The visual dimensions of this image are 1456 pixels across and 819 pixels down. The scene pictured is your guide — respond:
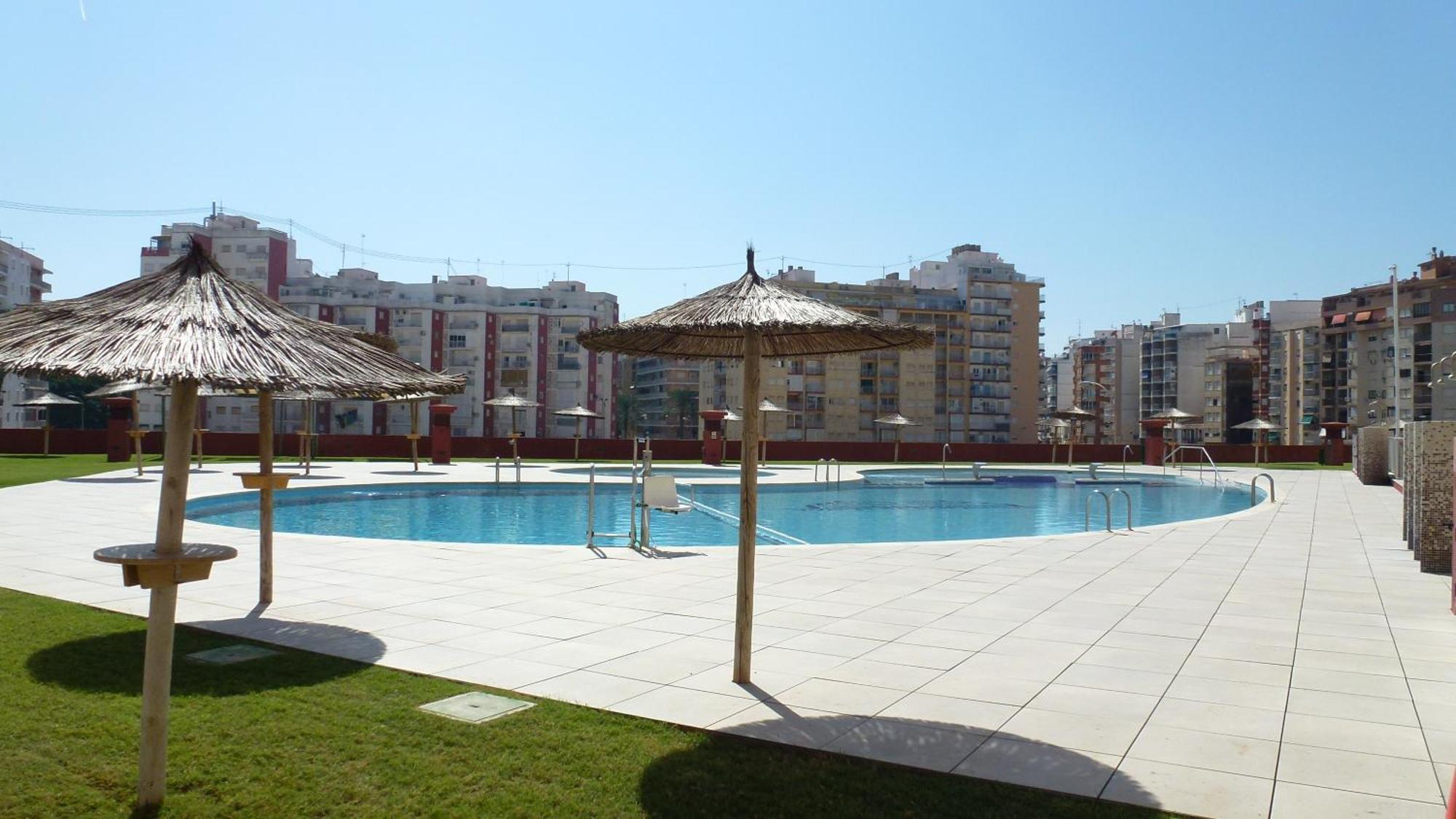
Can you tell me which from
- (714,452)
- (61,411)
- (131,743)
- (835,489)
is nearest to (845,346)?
(131,743)

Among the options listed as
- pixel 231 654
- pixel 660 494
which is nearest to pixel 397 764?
pixel 231 654

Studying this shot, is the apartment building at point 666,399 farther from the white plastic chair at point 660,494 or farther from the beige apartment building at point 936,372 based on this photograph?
the white plastic chair at point 660,494

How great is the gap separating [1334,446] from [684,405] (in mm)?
69452

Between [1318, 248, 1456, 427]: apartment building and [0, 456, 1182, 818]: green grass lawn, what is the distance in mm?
82414

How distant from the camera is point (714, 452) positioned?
3488cm

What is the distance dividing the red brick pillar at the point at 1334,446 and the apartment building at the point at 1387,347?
3759 centimetres

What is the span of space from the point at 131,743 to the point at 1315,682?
6513mm

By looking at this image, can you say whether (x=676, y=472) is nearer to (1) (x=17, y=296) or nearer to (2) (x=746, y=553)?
(2) (x=746, y=553)

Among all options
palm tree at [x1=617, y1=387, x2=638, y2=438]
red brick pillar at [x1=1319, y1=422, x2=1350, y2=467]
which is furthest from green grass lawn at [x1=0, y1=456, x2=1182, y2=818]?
palm tree at [x1=617, y1=387, x2=638, y2=438]

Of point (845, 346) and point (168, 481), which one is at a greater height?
point (845, 346)

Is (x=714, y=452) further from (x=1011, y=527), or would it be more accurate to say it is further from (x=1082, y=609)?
(x=1082, y=609)

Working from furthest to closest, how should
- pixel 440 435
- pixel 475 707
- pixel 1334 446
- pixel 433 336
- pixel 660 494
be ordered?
1. pixel 433 336
2. pixel 1334 446
3. pixel 440 435
4. pixel 660 494
5. pixel 475 707

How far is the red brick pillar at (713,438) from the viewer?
114 ft

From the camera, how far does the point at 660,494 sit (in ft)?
38.9
